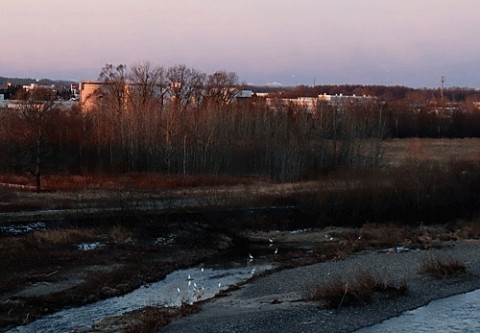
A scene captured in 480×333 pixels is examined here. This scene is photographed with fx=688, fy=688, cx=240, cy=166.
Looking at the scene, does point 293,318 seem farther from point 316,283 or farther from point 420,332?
point 316,283

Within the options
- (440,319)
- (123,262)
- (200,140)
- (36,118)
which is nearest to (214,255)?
(123,262)

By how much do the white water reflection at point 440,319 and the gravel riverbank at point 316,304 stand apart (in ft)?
1.09

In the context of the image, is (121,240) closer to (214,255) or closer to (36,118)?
(214,255)

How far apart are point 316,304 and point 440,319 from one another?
3.30 meters

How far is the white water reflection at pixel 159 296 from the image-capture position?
17.8 m

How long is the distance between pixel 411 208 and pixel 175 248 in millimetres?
15788

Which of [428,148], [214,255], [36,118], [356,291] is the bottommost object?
[214,255]

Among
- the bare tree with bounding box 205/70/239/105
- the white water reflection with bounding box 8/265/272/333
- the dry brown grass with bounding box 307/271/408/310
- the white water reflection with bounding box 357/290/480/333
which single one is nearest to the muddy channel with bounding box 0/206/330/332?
the white water reflection with bounding box 8/265/272/333

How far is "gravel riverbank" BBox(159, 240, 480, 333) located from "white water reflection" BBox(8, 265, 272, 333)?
1144 millimetres

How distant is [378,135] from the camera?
200ft

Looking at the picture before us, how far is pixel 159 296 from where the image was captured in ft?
70.5

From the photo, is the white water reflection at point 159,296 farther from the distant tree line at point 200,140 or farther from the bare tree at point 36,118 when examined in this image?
the distant tree line at point 200,140

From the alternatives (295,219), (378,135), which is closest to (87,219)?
(295,219)

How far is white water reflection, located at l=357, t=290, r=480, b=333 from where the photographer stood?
17078 mm
